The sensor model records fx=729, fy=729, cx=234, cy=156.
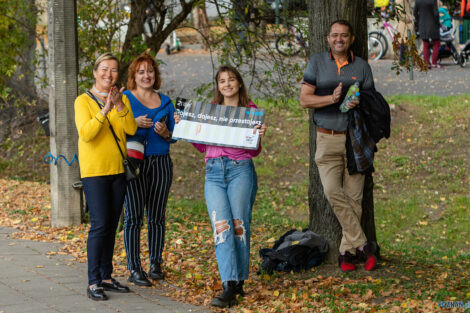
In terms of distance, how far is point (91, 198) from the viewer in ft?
19.4

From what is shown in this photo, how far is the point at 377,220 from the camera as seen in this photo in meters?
12.1

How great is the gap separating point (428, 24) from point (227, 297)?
14.7m

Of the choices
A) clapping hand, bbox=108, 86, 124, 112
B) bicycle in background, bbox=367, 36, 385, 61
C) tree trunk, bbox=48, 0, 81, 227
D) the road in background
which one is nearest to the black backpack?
clapping hand, bbox=108, 86, 124, 112

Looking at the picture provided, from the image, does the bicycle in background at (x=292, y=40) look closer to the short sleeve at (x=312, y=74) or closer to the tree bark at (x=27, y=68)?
the short sleeve at (x=312, y=74)

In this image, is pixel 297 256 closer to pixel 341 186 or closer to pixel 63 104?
pixel 341 186

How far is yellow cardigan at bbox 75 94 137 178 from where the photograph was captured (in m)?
5.84

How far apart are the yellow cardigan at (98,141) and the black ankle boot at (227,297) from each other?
127cm

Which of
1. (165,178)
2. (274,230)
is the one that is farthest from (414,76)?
(165,178)

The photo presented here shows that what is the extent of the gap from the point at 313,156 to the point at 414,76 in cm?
1328

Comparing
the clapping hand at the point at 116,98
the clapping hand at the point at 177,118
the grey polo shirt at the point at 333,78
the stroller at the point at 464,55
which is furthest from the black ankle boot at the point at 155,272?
the stroller at the point at 464,55

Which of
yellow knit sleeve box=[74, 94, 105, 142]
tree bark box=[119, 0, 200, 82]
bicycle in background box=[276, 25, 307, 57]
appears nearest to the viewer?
yellow knit sleeve box=[74, 94, 105, 142]

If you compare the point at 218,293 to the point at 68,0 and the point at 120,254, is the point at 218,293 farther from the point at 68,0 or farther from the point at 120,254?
the point at 68,0

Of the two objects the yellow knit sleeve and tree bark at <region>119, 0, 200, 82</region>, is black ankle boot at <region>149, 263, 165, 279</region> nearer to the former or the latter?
the yellow knit sleeve

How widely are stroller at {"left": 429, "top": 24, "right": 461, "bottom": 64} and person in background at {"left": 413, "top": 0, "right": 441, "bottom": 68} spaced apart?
15.7 inches
